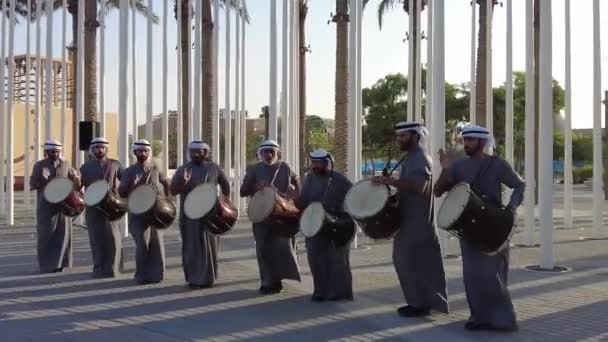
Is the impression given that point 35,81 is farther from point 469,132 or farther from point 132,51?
point 469,132

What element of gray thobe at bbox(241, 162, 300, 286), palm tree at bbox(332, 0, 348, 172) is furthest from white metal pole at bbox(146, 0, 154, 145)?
gray thobe at bbox(241, 162, 300, 286)

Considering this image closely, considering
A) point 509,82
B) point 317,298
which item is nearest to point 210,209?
point 317,298

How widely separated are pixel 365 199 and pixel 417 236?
0.60m

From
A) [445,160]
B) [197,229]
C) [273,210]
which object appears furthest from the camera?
[197,229]

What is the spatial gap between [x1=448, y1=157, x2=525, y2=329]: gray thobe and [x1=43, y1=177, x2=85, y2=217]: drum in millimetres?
5499

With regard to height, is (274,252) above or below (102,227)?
below

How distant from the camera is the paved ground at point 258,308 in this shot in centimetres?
Result: 648

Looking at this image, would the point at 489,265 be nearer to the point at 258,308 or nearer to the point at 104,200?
the point at 258,308

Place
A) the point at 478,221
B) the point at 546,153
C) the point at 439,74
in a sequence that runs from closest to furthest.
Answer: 1. the point at 478,221
2. the point at 546,153
3. the point at 439,74

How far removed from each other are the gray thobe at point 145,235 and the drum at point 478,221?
163 inches

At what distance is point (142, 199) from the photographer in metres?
8.88

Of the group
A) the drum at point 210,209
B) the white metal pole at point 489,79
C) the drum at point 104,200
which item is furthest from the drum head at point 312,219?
the white metal pole at point 489,79

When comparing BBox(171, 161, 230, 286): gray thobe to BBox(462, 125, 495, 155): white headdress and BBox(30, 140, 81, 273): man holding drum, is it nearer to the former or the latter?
BBox(30, 140, 81, 273): man holding drum

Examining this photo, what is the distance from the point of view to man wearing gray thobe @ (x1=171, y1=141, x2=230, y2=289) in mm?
8750
